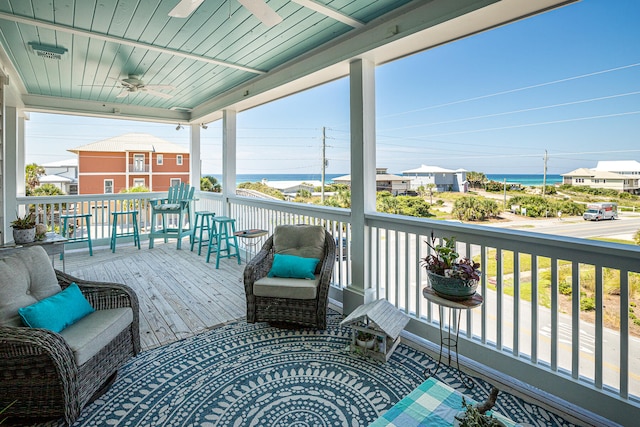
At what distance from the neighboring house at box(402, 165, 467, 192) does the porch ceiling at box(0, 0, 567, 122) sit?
1.31 metres

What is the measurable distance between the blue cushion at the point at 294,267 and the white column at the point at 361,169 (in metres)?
0.47

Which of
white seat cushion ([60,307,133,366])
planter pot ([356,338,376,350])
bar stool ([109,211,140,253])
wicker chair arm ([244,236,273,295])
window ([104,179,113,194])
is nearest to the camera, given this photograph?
white seat cushion ([60,307,133,366])

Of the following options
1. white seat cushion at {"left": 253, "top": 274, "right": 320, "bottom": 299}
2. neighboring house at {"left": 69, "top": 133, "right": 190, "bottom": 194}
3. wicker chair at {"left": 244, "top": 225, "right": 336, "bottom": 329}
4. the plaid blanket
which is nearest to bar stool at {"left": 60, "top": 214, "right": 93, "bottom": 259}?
wicker chair at {"left": 244, "top": 225, "right": 336, "bottom": 329}

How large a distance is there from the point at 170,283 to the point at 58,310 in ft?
7.79

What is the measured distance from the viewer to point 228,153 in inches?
232

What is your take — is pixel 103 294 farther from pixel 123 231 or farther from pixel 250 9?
pixel 123 231

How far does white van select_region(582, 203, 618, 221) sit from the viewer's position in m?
2.16

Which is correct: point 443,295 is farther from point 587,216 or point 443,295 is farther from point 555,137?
point 555,137

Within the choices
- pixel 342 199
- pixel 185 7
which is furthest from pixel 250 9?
pixel 342 199

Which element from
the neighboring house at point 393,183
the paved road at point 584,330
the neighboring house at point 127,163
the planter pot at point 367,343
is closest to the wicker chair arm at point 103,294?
the planter pot at point 367,343

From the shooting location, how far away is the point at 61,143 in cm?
1848

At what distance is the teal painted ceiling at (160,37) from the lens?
2.76m

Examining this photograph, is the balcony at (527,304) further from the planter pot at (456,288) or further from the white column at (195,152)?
the white column at (195,152)

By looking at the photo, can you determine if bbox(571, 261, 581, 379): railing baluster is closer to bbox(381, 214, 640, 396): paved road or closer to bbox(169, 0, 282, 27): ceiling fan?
bbox(381, 214, 640, 396): paved road
